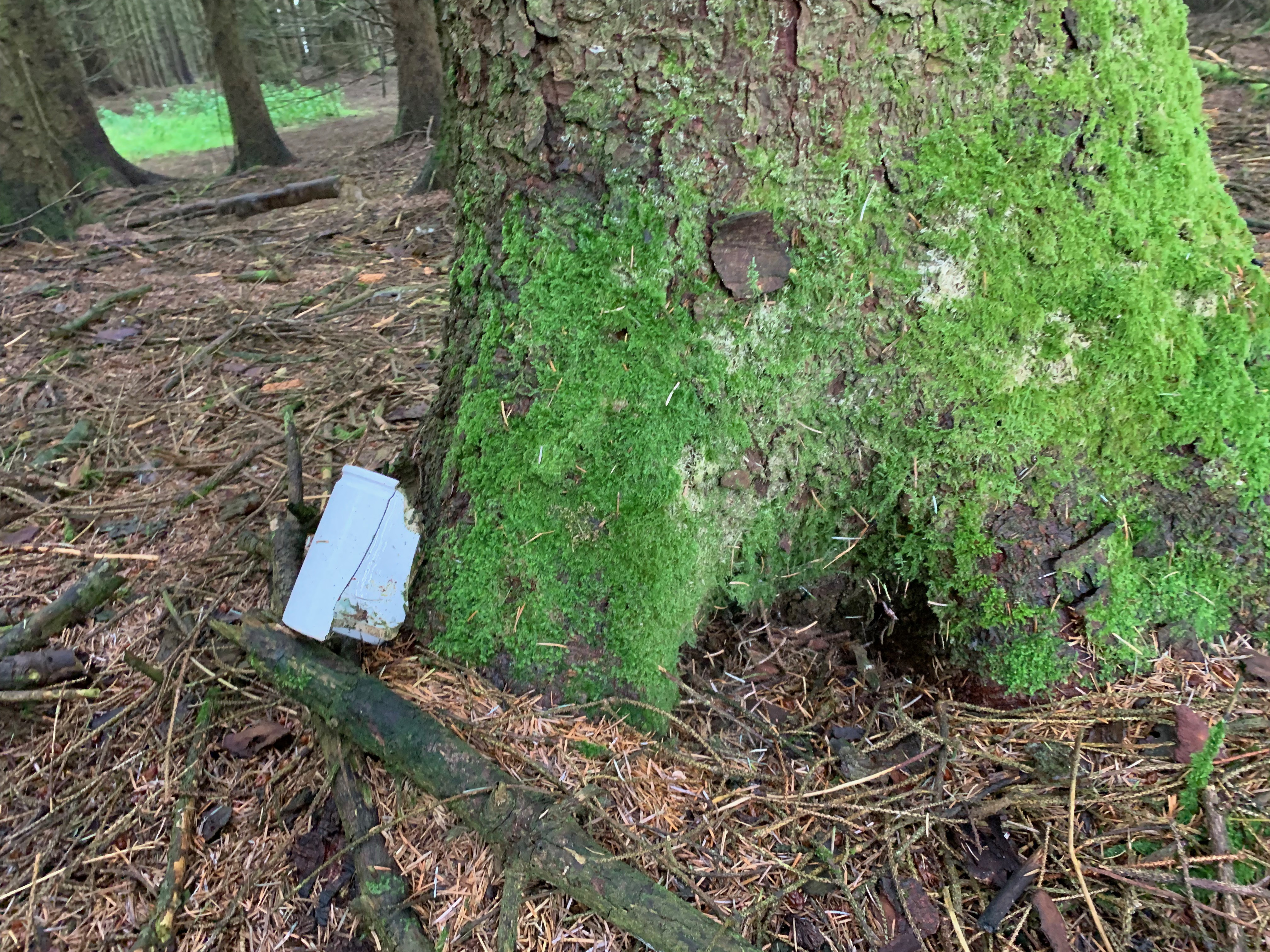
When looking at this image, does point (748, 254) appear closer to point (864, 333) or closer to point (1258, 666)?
point (864, 333)

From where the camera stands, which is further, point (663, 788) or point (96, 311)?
point (96, 311)

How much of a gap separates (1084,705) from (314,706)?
6.45 ft

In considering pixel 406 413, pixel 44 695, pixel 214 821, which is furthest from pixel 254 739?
pixel 406 413

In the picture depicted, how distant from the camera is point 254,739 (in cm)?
203

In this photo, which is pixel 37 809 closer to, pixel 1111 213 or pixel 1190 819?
pixel 1190 819

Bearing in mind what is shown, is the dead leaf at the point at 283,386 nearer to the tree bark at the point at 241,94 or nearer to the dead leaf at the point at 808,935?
the dead leaf at the point at 808,935

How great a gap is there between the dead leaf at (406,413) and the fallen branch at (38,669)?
137 centimetres

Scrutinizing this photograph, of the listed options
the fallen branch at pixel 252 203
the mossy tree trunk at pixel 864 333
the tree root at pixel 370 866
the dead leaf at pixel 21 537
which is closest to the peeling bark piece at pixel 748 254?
the mossy tree trunk at pixel 864 333

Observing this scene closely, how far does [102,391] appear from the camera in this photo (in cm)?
373

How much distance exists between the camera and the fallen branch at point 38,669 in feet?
7.36

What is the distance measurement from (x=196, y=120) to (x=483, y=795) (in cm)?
2126

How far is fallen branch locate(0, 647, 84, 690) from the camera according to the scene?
2244 mm

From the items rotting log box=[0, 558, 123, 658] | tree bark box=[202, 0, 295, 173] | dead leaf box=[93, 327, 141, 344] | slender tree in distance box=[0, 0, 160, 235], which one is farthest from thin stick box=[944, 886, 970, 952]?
tree bark box=[202, 0, 295, 173]

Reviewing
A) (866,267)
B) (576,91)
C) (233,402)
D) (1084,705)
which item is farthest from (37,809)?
(1084,705)
